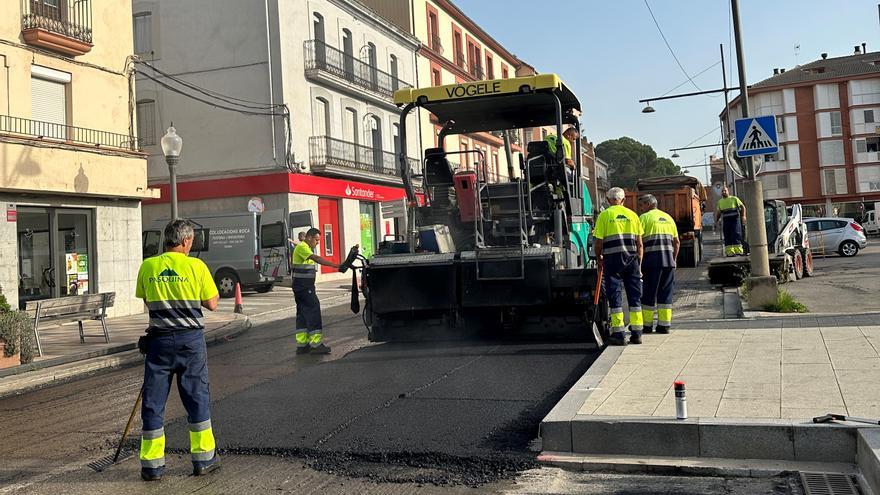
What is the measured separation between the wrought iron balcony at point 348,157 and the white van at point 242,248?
5637 mm

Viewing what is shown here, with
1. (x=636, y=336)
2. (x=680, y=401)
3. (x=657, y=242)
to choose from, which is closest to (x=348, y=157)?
(x=657, y=242)

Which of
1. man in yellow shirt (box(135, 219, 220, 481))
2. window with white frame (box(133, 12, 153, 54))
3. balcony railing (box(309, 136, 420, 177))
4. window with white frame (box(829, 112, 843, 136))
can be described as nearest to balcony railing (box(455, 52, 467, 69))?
balcony railing (box(309, 136, 420, 177))

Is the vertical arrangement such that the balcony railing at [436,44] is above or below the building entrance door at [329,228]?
above

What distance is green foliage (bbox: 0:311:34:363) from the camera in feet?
31.5

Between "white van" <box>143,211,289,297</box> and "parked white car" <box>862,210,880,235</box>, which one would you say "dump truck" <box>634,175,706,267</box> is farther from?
"parked white car" <box>862,210,880,235</box>

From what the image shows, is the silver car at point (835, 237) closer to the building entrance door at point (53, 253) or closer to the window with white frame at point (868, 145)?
the building entrance door at point (53, 253)

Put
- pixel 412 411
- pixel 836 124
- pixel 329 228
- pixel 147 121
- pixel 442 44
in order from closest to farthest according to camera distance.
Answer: pixel 412 411 → pixel 147 121 → pixel 329 228 → pixel 442 44 → pixel 836 124

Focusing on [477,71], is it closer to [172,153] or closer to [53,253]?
[53,253]

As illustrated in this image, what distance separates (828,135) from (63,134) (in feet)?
216

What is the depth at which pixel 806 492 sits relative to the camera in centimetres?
395

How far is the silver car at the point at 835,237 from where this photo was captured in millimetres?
24703

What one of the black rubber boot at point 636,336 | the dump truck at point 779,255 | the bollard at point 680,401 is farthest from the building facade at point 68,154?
the bollard at point 680,401

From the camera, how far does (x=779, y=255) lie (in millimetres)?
14555

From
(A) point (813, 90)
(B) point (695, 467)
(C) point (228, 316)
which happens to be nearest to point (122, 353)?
(C) point (228, 316)
